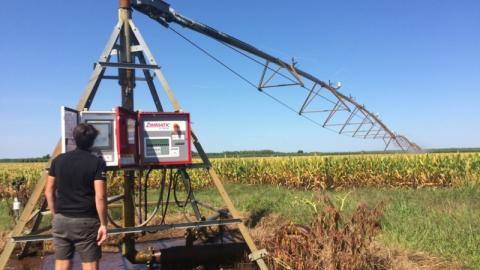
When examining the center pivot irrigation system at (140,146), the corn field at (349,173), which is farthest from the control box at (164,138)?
the corn field at (349,173)

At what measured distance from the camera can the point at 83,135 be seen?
13.4 ft

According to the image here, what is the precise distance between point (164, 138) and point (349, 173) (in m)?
14.4

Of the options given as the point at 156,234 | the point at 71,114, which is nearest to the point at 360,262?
the point at 71,114

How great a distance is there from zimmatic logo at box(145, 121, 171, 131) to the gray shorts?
1.62 meters

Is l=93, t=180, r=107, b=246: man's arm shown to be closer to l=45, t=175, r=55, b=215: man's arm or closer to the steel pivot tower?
l=45, t=175, r=55, b=215: man's arm

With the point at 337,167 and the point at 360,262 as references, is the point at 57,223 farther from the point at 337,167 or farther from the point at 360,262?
the point at 337,167

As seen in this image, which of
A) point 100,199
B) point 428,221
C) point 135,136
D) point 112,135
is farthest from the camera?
point 428,221

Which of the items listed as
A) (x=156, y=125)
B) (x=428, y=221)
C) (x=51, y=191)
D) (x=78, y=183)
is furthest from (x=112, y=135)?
(x=428, y=221)

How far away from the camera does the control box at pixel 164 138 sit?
17.9 feet

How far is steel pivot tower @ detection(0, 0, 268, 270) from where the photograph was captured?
543 cm

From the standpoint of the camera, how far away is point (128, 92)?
258 inches

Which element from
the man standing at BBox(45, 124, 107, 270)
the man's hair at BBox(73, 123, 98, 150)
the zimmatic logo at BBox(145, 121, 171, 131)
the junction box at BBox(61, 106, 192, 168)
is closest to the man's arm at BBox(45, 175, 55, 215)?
the man standing at BBox(45, 124, 107, 270)

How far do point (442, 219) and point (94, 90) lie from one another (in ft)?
20.1

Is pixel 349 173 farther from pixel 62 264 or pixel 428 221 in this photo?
pixel 62 264
